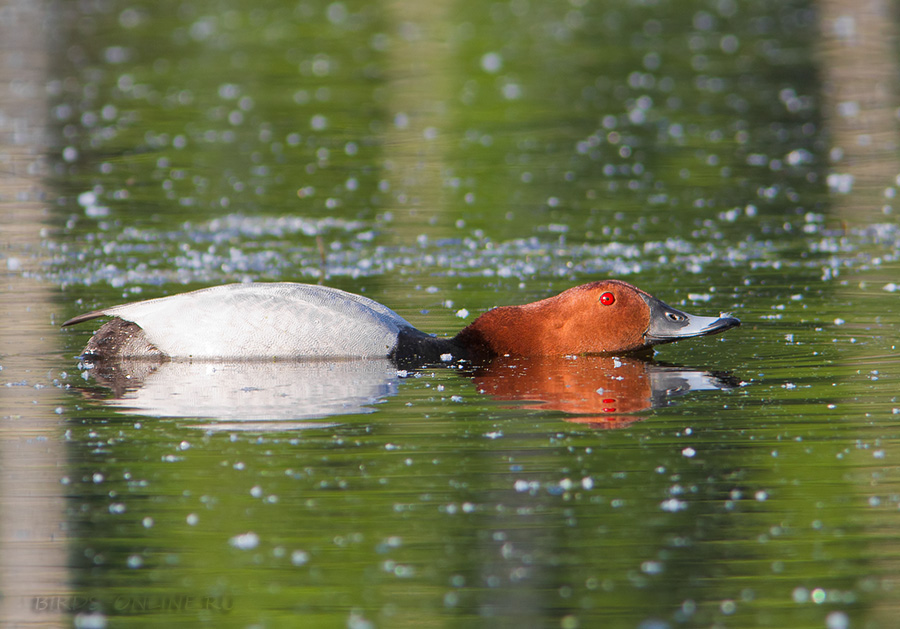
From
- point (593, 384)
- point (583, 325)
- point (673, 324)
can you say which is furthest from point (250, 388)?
point (673, 324)

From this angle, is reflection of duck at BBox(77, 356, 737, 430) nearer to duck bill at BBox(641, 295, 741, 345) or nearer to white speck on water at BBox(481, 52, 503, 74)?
duck bill at BBox(641, 295, 741, 345)

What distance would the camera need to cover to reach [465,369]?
10492mm

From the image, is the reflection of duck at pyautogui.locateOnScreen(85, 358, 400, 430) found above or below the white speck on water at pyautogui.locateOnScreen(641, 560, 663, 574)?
above

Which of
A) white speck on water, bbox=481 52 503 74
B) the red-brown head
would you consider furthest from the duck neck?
white speck on water, bbox=481 52 503 74

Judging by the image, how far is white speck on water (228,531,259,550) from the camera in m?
6.65

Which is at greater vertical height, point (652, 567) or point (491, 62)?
point (491, 62)

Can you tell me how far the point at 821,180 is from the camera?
18984 millimetres

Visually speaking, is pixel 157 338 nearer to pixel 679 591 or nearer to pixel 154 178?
pixel 679 591

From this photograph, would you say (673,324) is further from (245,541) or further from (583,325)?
(245,541)

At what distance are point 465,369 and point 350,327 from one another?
954mm

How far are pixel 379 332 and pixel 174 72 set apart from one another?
69.4 ft

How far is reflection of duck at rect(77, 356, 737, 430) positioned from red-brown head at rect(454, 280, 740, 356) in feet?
0.39

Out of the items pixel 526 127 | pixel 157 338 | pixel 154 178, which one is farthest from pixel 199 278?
pixel 526 127

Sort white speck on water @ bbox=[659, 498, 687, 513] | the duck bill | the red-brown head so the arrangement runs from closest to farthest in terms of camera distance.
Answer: white speck on water @ bbox=[659, 498, 687, 513], the duck bill, the red-brown head
